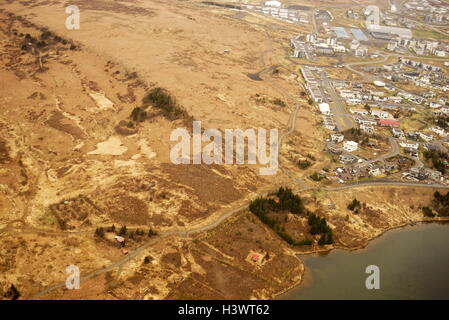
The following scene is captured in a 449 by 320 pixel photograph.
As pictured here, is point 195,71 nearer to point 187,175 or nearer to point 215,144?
point 215,144

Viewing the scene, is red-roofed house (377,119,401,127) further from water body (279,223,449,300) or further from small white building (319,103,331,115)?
water body (279,223,449,300)

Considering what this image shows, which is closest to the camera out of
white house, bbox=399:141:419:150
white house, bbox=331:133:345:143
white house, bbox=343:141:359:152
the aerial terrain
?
the aerial terrain

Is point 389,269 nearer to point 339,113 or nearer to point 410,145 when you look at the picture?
point 410,145

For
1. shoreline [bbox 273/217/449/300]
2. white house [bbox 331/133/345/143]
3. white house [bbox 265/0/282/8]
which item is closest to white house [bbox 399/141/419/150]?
white house [bbox 331/133/345/143]

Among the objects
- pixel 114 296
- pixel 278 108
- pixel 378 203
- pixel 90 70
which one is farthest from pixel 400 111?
pixel 114 296

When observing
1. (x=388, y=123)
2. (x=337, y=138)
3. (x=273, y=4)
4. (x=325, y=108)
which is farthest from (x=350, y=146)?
(x=273, y=4)

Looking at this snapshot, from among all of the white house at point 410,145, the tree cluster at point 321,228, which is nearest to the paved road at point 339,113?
the white house at point 410,145

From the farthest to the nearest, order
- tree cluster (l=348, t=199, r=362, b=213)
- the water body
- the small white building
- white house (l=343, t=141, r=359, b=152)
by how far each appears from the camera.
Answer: the small white building
white house (l=343, t=141, r=359, b=152)
tree cluster (l=348, t=199, r=362, b=213)
the water body
